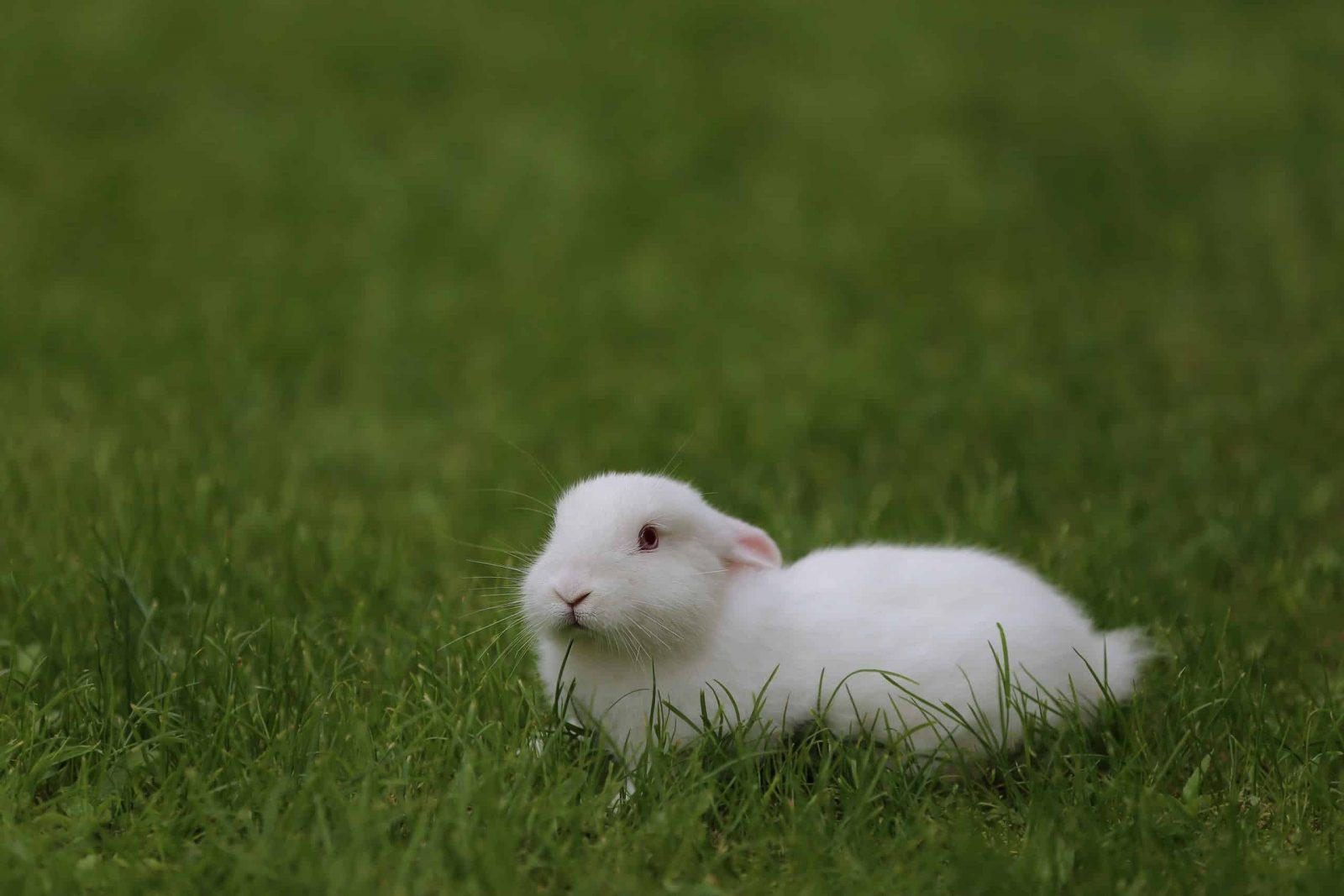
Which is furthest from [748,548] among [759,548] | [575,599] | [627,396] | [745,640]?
[627,396]

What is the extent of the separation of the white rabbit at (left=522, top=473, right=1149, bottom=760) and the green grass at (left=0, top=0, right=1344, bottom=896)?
0.13 metres

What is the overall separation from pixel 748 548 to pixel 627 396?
3.23m

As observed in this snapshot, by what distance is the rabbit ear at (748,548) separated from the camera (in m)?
3.61

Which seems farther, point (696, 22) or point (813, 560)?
point (696, 22)

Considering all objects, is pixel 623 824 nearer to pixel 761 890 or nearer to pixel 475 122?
pixel 761 890

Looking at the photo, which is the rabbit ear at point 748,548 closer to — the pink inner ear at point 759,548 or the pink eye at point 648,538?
the pink inner ear at point 759,548

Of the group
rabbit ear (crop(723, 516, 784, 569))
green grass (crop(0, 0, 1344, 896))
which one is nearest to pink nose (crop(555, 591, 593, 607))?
green grass (crop(0, 0, 1344, 896))

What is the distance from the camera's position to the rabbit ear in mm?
3607

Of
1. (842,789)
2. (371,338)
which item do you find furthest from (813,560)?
(371,338)

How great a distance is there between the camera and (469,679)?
3551mm

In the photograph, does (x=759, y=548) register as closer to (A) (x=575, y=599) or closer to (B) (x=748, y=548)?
(B) (x=748, y=548)

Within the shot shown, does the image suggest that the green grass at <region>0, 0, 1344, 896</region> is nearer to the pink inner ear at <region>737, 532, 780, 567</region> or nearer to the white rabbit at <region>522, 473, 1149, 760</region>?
the white rabbit at <region>522, 473, 1149, 760</region>

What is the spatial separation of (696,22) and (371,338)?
5501mm

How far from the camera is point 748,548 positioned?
371 cm
